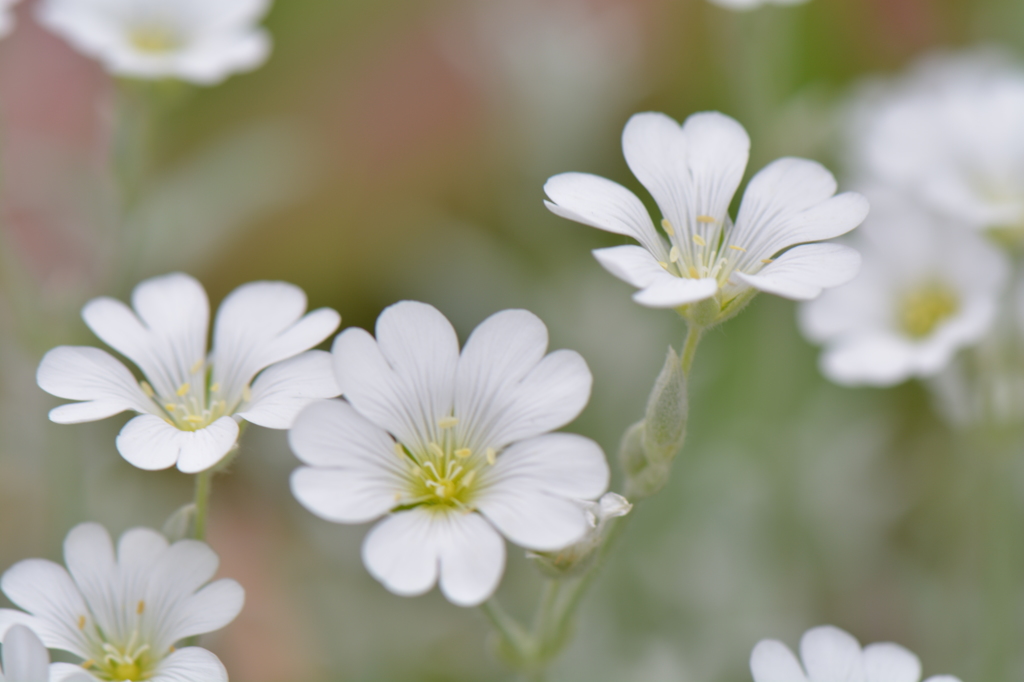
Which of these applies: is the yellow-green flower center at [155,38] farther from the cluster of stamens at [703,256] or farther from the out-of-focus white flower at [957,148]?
the out-of-focus white flower at [957,148]

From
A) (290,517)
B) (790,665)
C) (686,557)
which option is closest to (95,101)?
(290,517)

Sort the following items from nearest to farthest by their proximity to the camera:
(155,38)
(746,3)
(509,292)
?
1. (746,3)
2. (155,38)
3. (509,292)

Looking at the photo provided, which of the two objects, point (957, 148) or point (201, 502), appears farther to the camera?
point (957, 148)

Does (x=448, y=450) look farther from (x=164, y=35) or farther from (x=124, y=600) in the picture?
(x=164, y=35)

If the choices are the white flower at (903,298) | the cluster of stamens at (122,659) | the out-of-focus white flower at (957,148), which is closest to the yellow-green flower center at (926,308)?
the white flower at (903,298)

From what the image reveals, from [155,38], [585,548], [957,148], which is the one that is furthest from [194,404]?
[957,148]

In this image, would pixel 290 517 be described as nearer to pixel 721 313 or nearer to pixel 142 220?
pixel 142 220

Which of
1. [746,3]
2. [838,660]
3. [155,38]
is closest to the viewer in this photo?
[838,660]

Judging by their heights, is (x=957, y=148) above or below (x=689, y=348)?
above
